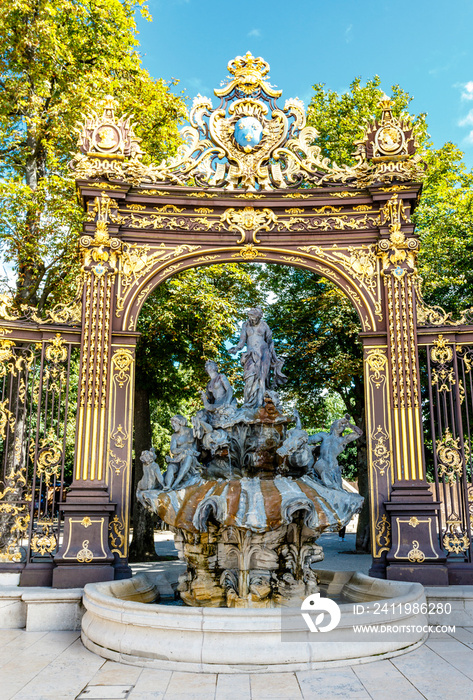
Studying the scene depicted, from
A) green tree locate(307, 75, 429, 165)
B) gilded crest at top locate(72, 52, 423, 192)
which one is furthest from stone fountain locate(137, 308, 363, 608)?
green tree locate(307, 75, 429, 165)

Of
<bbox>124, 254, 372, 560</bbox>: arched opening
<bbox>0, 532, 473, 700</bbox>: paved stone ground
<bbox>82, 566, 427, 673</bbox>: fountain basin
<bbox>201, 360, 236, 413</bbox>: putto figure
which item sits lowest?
<bbox>0, 532, 473, 700</bbox>: paved stone ground

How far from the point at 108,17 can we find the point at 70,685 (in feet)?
43.2

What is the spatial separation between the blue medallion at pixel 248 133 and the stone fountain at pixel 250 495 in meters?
2.77

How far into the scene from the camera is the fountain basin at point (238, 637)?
5.17 metres

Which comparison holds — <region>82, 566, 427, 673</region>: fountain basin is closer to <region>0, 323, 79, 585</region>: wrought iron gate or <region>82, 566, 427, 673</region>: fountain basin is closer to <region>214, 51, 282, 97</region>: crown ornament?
<region>0, 323, 79, 585</region>: wrought iron gate

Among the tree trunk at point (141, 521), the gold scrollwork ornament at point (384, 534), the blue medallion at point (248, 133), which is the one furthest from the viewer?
the tree trunk at point (141, 521)

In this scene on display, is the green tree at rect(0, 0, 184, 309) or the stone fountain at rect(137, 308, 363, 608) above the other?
the green tree at rect(0, 0, 184, 309)

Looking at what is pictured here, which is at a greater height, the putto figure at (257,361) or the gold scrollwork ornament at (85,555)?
the putto figure at (257,361)

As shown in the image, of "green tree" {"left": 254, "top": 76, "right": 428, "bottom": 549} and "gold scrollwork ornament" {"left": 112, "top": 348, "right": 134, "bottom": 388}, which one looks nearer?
"gold scrollwork ornament" {"left": 112, "top": 348, "right": 134, "bottom": 388}

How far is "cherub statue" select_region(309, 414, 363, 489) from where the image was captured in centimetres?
784

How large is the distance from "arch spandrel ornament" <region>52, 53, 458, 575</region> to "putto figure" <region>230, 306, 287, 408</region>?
3.62 ft

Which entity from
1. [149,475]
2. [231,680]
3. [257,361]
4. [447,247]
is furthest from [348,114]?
[231,680]

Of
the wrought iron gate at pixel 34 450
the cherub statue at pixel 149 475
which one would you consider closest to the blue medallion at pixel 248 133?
the wrought iron gate at pixel 34 450

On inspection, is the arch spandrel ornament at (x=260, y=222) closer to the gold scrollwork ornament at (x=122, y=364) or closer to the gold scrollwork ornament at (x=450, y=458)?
the gold scrollwork ornament at (x=122, y=364)
